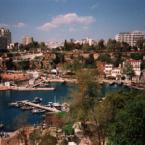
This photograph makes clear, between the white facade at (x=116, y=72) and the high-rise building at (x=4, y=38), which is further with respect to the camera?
the high-rise building at (x=4, y=38)

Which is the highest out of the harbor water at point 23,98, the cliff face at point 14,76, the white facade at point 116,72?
the white facade at point 116,72

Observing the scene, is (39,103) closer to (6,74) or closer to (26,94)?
(26,94)

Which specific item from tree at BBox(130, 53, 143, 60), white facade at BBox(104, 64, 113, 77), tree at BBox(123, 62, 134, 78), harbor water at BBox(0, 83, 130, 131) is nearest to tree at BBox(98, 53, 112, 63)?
tree at BBox(130, 53, 143, 60)

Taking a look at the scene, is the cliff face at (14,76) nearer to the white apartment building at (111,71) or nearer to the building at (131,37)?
the white apartment building at (111,71)

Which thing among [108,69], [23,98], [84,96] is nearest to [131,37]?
[108,69]

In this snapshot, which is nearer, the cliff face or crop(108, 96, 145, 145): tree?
crop(108, 96, 145, 145): tree

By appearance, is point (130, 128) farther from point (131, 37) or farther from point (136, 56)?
point (131, 37)

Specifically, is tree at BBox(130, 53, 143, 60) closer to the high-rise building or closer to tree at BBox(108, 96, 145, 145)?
the high-rise building

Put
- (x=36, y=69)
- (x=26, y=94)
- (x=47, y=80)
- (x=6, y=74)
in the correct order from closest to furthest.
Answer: (x=26, y=94), (x=47, y=80), (x=6, y=74), (x=36, y=69)

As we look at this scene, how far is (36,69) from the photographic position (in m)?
19.3

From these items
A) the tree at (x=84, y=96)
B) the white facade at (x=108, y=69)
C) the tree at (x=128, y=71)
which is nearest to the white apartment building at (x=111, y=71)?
the white facade at (x=108, y=69)

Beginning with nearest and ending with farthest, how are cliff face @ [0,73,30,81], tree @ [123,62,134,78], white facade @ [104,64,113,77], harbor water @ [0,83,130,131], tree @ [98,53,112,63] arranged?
1. harbor water @ [0,83,130,131]
2. tree @ [123,62,134,78]
3. white facade @ [104,64,113,77]
4. cliff face @ [0,73,30,81]
5. tree @ [98,53,112,63]

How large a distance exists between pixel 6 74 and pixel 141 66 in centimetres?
646

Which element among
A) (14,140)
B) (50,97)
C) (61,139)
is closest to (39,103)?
(50,97)
